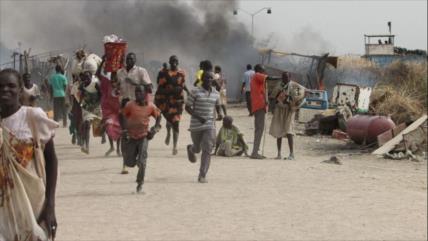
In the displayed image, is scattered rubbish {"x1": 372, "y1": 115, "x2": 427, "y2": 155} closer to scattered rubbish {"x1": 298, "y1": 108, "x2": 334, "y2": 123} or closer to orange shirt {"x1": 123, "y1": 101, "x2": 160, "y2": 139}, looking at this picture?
scattered rubbish {"x1": 298, "y1": 108, "x2": 334, "y2": 123}

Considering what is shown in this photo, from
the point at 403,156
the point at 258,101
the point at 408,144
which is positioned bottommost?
the point at 403,156

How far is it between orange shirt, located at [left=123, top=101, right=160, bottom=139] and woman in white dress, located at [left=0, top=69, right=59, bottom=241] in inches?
174

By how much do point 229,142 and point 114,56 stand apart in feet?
8.93

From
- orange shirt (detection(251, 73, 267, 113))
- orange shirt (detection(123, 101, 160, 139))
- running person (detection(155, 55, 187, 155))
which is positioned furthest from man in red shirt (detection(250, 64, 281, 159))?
orange shirt (detection(123, 101, 160, 139))

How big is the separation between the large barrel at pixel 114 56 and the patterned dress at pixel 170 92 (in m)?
1.25

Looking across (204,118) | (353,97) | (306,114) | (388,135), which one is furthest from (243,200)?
(353,97)

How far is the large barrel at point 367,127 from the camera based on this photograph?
13.6 m

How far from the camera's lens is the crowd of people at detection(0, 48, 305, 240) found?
3.24 m

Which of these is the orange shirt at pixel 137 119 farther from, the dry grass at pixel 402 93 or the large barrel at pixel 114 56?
the dry grass at pixel 402 93

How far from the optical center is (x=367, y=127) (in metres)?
13.7

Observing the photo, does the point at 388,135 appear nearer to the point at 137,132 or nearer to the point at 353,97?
the point at 353,97

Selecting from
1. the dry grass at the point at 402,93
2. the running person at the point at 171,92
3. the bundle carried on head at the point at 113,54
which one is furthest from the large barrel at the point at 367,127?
the bundle carried on head at the point at 113,54

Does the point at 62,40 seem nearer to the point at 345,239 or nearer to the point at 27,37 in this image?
the point at 27,37

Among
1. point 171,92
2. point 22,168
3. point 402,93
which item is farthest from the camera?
point 402,93
